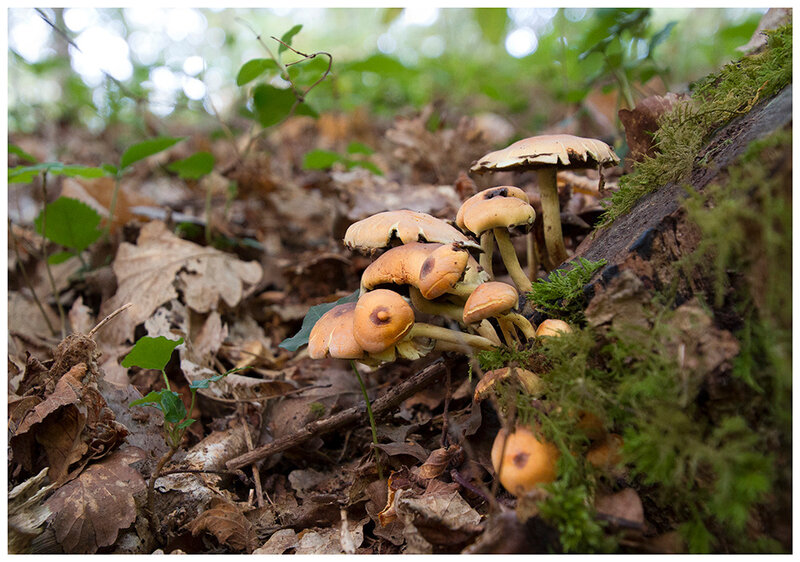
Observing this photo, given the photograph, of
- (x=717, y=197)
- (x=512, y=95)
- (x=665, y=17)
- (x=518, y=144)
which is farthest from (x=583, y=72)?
(x=717, y=197)

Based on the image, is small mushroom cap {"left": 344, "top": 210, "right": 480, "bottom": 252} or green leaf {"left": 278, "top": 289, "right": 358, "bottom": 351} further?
green leaf {"left": 278, "top": 289, "right": 358, "bottom": 351}

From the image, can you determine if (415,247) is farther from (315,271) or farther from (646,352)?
(315,271)

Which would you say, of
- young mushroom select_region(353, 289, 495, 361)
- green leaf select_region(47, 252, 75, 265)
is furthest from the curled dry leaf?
young mushroom select_region(353, 289, 495, 361)

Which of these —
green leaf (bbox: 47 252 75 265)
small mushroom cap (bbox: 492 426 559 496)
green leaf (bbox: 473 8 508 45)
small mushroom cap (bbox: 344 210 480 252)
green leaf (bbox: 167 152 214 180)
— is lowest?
small mushroom cap (bbox: 492 426 559 496)

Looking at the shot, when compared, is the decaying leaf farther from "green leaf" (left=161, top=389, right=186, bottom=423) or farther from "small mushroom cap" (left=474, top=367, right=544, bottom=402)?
"small mushroom cap" (left=474, top=367, right=544, bottom=402)

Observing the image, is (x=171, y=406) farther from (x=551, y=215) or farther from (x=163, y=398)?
(x=551, y=215)
